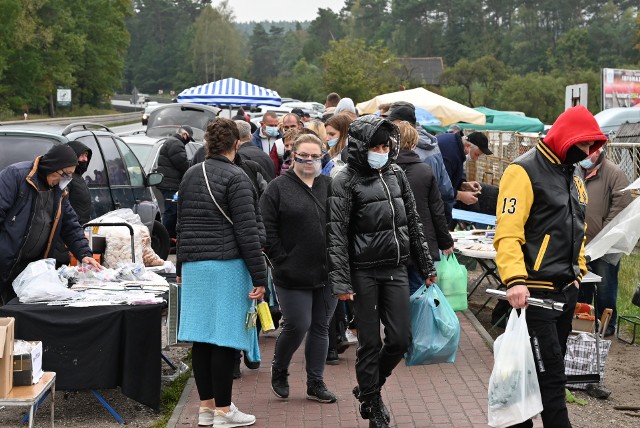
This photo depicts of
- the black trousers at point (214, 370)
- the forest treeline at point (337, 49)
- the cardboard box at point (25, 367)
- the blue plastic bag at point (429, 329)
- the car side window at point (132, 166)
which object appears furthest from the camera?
the forest treeline at point (337, 49)

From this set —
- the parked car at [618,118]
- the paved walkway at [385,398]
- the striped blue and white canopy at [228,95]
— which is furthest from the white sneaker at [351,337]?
the parked car at [618,118]

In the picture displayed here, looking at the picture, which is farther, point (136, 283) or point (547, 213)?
point (136, 283)

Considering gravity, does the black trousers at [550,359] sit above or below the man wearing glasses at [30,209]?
below

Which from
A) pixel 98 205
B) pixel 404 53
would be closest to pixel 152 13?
pixel 404 53

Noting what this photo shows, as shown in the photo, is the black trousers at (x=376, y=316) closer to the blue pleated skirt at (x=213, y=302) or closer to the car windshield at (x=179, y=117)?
the blue pleated skirt at (x=213, y=302)

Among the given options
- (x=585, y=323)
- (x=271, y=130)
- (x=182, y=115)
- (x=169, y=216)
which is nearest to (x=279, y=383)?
(x=585, y=323)

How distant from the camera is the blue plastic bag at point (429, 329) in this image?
23.2ft

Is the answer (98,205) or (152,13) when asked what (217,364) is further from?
(152,13)

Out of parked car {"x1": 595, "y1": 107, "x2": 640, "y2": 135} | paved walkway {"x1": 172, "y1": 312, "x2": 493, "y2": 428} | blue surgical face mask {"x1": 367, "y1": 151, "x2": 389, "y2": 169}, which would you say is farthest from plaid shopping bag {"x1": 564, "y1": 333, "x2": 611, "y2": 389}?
parked car {"x1": 595, "y1": 107, "x2": 640, "y2": 135}

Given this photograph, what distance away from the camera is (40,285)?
7.15m

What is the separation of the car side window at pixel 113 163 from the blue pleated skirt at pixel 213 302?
5783 mm

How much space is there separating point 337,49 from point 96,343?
72.5 m

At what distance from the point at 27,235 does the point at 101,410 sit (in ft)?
4.37

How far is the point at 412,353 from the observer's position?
278 inches
